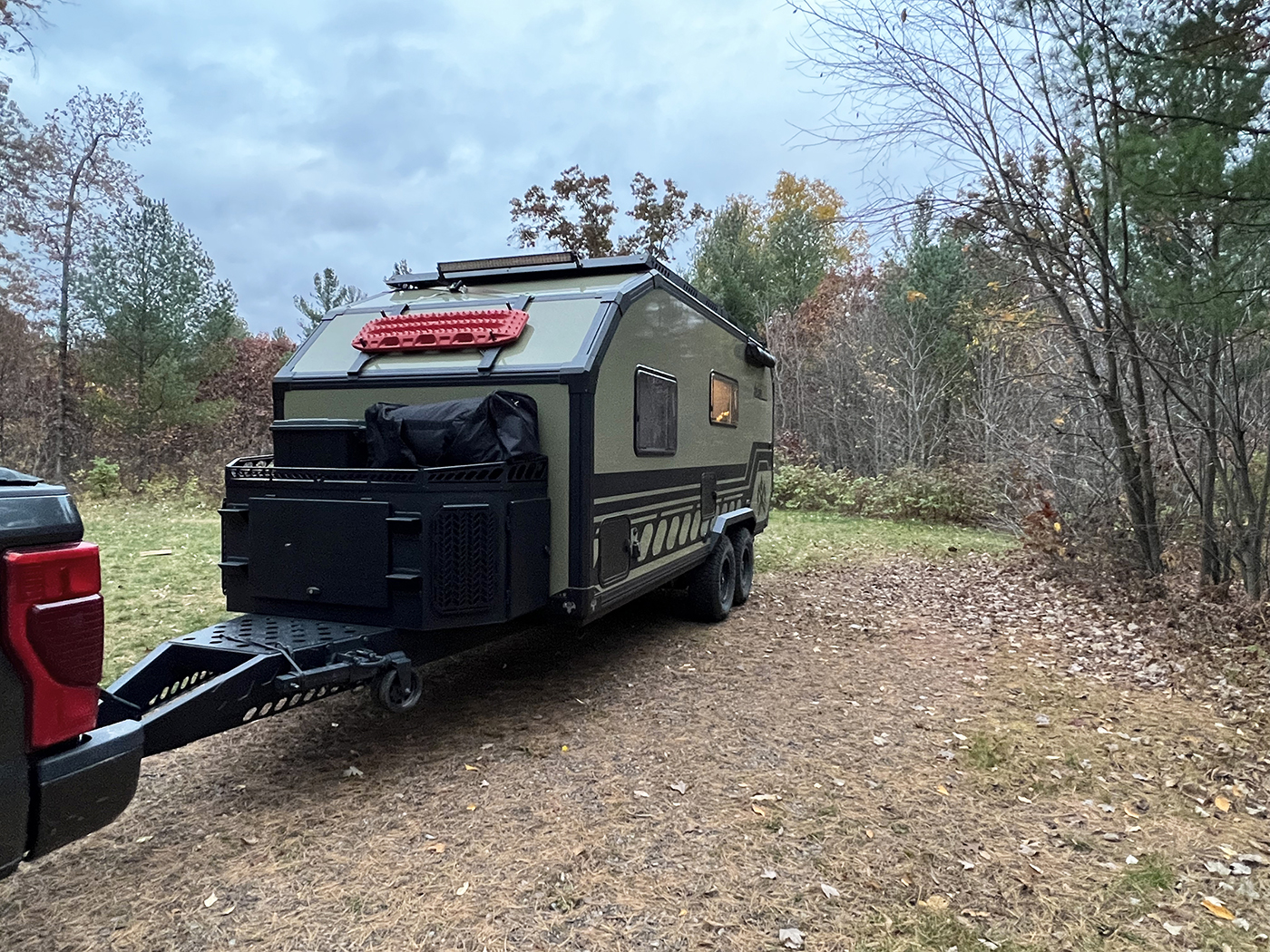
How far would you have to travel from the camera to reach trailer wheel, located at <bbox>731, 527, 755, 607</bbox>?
25.5ft

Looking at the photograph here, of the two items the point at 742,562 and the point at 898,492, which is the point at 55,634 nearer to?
the point at 742,562

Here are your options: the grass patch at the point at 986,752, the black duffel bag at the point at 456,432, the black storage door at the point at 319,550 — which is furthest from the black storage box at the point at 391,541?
the grass patch at the point at 986,752

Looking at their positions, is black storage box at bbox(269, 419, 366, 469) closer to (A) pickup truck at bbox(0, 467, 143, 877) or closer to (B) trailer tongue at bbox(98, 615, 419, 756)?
(B) trailer tongue at bbox(98, 615, 419, 756)

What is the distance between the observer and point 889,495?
1622cm

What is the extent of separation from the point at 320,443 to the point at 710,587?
3686 millimetres

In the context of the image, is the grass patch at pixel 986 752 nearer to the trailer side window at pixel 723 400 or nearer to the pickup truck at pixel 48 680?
the trailer side window at pixel 723 400

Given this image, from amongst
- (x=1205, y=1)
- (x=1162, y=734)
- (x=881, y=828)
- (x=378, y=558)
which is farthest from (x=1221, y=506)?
(x=378, y=558)

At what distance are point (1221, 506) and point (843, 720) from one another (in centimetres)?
509

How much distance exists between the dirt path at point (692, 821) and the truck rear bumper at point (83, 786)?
0.78 m

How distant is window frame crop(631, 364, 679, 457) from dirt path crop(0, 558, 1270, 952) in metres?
1.55

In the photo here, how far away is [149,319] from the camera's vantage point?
15852mm

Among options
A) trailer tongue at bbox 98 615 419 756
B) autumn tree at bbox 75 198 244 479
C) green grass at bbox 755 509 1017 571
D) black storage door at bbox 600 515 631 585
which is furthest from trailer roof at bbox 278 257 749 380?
autumn tree at bbox 75 198 244 479

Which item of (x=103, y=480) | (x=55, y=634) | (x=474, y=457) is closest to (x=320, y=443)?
(x=474, y=457)

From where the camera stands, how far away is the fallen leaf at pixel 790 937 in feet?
8.79
